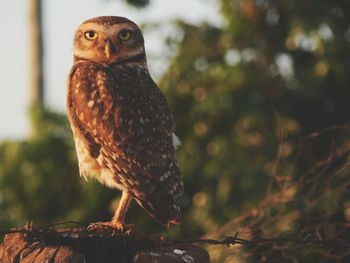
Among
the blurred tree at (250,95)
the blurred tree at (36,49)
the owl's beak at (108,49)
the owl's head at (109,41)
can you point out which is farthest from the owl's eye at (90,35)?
the blurred tree at (36,49)

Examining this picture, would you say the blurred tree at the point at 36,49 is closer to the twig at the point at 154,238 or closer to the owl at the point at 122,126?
the owl at the point at 122,126

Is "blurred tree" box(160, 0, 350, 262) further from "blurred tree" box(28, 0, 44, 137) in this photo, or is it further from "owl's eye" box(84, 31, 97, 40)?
"blurred tree" box(28, 0, 44, 137)

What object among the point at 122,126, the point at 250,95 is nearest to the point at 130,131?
the point at 122,126

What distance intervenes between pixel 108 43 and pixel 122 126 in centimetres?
77

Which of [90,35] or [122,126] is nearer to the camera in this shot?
[122,126]

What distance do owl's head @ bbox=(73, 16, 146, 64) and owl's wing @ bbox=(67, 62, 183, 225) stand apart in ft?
0.60

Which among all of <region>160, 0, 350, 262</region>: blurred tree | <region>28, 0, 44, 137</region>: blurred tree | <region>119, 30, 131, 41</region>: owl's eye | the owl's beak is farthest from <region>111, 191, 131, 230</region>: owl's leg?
<region>28, 0, 44, 137</region>: blurred tree

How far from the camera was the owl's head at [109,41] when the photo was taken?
635 cm

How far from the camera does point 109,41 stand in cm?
635

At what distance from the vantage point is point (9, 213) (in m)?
11.0

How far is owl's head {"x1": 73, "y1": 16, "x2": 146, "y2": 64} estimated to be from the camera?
635 centimetres

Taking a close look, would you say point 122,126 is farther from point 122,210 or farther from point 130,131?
point 122,210

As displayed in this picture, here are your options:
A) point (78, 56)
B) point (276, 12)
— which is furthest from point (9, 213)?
point (78, 56)

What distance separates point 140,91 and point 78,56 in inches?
25.1
